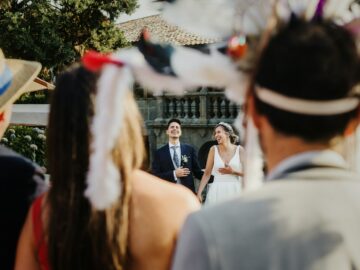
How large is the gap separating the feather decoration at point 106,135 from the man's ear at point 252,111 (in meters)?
0.34

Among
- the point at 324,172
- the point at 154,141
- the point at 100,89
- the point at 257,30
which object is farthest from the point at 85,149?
the point at 154,141

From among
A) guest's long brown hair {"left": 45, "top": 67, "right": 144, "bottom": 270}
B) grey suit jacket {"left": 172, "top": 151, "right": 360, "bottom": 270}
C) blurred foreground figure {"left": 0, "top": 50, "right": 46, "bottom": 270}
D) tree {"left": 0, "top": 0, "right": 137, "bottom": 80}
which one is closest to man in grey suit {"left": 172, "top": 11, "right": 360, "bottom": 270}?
grey suit jacket {"left": 172, "top": 151, "right": 360, "bottom": 270}

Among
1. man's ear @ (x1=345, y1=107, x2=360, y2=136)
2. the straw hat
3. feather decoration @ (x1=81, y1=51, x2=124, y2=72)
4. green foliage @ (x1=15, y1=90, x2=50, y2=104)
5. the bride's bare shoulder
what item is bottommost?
the bride's bare shoulder

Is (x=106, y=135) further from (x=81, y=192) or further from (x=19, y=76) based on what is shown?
(x=19, y=76)

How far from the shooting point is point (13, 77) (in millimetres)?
2494

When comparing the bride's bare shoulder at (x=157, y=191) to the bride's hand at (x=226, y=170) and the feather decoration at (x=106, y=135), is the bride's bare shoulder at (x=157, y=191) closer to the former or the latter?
the feather decoration at (x=106, y=135)

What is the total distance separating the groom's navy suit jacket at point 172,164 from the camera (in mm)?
7043

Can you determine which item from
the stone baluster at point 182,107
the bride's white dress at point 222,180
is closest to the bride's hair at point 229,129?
the bride's white dress at point 222,180

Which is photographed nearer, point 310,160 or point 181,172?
point 310,160

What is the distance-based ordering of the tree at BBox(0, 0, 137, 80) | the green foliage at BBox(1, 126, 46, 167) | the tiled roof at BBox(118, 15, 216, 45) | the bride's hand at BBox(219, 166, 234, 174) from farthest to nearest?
the tiled roof at BBox(118, 15, 216, 45), the tree at BBox(0, 0, 137, 80), the green foliage at BBox(1, 126, 46, 167), the bride's hand at BBox(219, 166, 234, 174)

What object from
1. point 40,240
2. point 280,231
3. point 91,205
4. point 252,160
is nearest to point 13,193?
point 40,240

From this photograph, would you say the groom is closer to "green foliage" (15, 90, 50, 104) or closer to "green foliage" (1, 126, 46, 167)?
"green foliage" (1, 126, 46, 167)

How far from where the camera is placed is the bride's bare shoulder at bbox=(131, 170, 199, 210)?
5.68ft

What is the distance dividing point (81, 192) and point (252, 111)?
628mm
